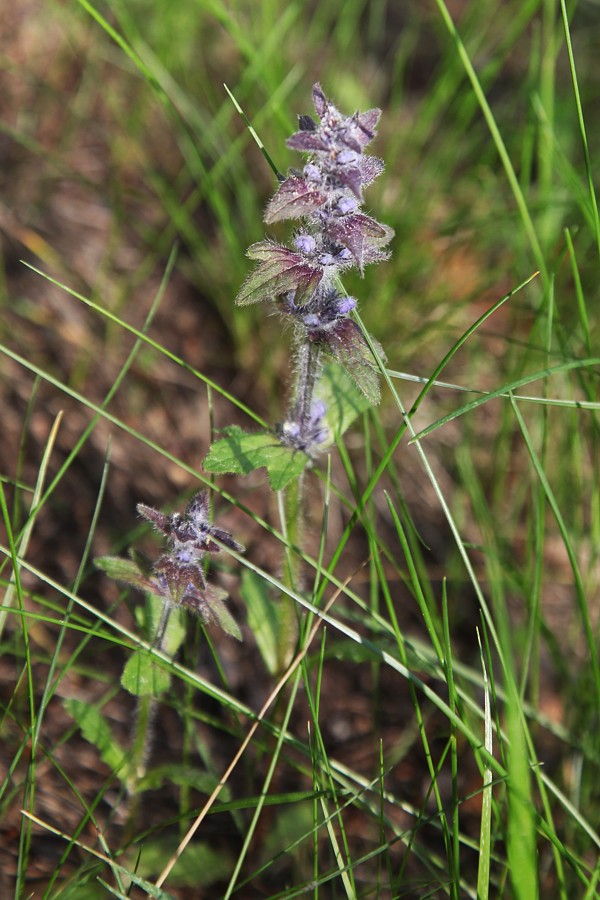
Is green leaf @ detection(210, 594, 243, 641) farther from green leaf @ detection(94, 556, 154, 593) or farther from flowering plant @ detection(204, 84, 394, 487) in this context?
flowering plant @ detection(204, 84, 394, 487)

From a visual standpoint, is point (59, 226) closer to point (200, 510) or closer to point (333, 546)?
point (333, 546)

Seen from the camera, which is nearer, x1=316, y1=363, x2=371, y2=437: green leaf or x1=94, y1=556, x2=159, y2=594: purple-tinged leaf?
x1=94, y1=556, x2=159, y2=594: purple-tinged leaf

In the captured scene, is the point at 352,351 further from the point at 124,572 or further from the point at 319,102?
the point at 124,572

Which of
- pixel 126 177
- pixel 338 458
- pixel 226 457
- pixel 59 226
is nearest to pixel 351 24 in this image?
pixel 126 177

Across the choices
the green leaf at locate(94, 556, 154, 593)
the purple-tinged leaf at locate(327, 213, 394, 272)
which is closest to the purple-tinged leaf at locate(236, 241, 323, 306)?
the purple-tinged leaf at locate(327, 213, 394, 272)

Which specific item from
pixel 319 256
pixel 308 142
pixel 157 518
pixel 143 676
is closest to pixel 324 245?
pixel 319 256

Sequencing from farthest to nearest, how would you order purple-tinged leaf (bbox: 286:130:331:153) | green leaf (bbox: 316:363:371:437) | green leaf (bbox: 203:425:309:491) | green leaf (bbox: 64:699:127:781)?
green leaf (bbox: 316:363:371:437)
green leaf (bbox: 64:699:127:781)
green leaf (bbox: 203:425:309:491)
purple-tinged leaf (bbox: 286:130:331:153)

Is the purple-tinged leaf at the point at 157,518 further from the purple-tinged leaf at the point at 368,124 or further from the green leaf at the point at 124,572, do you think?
the purple-tinged leaf at the point at 368,124
